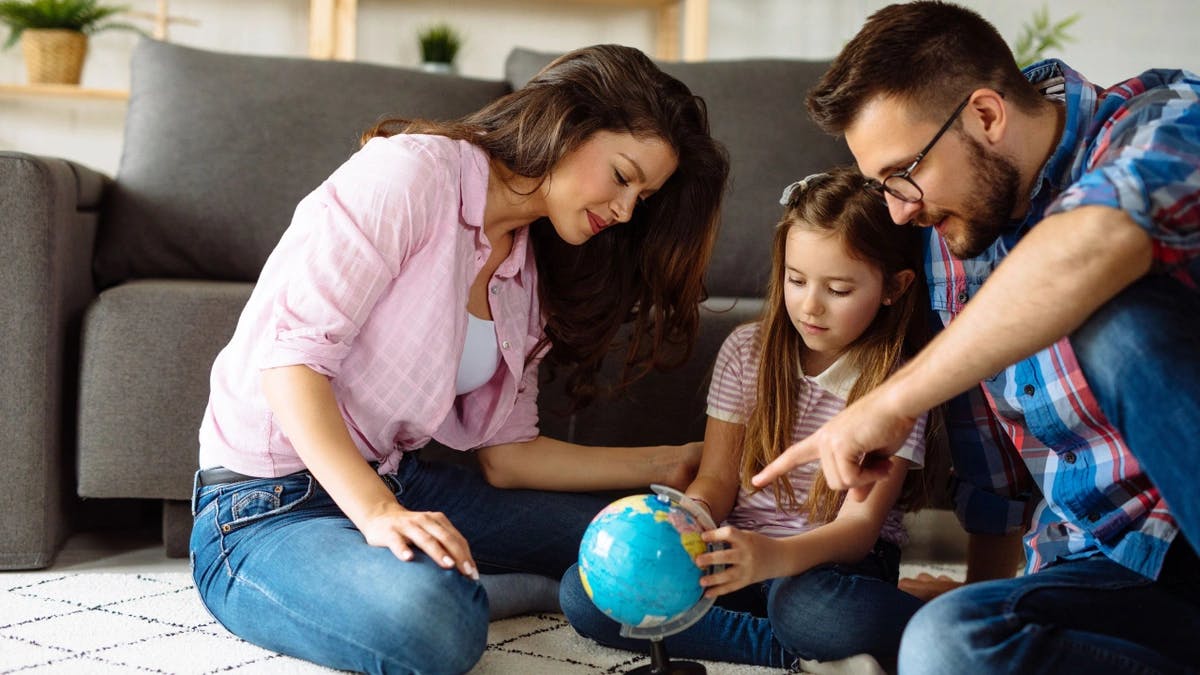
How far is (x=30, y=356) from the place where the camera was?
2.08 meters

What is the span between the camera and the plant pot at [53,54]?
3.68 metres

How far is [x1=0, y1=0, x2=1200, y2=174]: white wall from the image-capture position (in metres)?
3.99

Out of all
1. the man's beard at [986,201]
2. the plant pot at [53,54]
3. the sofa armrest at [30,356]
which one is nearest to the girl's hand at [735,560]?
the man's beard at [986,201]

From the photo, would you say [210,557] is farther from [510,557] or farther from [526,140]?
[526,140]

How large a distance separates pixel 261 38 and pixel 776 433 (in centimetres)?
293

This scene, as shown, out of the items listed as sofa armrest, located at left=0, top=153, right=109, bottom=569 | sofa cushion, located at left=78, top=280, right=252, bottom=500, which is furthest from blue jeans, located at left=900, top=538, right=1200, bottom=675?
sofa armrest, located at left=0, top=153, right=109, bottom=569

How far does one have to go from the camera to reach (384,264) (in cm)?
164

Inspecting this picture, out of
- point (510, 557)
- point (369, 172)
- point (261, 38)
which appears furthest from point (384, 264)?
point (261, 38)

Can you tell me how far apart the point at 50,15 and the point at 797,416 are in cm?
296

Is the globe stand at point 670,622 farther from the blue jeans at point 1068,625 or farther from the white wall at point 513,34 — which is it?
the white wall at point 513,34

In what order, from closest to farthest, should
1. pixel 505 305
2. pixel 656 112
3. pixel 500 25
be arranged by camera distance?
pixel 656 112, pixel 505 305, pixel 500 25

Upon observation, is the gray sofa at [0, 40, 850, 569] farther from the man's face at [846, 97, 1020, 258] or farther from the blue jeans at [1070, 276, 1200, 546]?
the blue jeans at [1070, 276, 1200, 546]

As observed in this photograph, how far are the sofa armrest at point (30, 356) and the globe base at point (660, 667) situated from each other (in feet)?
3.97

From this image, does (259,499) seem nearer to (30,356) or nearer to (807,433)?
(30,356)
